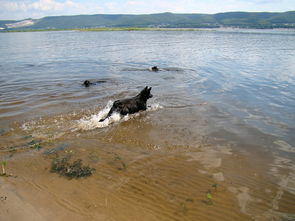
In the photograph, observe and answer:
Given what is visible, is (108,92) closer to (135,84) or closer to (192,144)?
(135,84)

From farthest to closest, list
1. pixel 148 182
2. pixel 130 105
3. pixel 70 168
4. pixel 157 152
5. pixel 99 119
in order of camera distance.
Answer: pixel 130 105 → pixel 99 119 → pixel 157 152 → pixel 70 168 → pixel 148 182

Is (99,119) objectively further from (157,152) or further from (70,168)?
(70,168)

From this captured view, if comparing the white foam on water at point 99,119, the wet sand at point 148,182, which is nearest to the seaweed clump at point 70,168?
the wet sand at point 148,182

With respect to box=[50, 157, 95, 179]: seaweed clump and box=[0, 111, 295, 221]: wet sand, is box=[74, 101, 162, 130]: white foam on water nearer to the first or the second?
box=[0, 111, 295, 221]: wet sand

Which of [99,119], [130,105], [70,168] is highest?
[130,105]

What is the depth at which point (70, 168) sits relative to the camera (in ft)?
18.4


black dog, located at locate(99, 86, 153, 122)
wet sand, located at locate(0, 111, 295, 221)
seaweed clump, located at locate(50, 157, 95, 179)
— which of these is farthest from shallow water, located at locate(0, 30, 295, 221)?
black dog, located at locate(99, 86, 153, 122)

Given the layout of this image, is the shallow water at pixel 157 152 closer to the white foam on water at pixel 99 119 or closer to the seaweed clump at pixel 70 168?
the white foam on water at pixel 99 119

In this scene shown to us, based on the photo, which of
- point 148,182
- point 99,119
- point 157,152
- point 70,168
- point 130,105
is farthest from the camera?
point 130,105

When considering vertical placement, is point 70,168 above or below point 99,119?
above

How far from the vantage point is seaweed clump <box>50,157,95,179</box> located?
5366 mm

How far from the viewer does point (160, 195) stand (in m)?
4.82

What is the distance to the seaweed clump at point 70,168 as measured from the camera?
17.6 ft

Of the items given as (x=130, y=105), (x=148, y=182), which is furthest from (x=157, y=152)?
(x=130, y=105)
